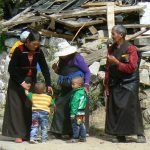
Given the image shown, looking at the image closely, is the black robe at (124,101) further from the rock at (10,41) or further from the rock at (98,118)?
the rock at (10,41)

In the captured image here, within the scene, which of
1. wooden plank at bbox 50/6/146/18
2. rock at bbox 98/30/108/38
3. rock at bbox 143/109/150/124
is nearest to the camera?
rock at bbox 143/109/150/124

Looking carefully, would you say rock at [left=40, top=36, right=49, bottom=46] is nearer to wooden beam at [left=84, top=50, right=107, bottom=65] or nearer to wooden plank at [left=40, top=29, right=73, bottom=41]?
wooden plank at [left=40, top=29, right=73, bottom=41]

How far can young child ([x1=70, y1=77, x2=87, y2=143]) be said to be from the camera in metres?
8.45

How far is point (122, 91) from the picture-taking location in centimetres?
847

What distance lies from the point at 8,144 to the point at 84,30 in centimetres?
503

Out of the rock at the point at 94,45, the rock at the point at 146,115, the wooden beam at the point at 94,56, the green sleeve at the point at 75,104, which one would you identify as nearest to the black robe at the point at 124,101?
the green sleeve at the point at 75,104

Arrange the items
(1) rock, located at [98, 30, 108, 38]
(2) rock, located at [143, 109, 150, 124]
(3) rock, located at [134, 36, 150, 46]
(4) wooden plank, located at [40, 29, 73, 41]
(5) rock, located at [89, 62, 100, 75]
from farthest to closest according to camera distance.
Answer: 1. (4) wooden plank, located at [40, 29, 73, 41]
2. (1) rock, located at [98, 30, 108, 38]
3. (3) rock, located at [134, 36, 150, 46]
4. (5) rock, located at [89, 62, 100, 75]
5. (2) rock, located at [143, 109, 150, 124]

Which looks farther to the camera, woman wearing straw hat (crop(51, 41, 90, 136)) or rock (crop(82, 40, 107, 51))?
rock (crop(82, 40, 107, 51))

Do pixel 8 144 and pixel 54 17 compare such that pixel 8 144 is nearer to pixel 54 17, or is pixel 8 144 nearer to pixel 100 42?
pixel 100 42

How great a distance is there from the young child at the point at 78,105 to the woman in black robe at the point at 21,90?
1.50 ft

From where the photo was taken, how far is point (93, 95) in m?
10.6

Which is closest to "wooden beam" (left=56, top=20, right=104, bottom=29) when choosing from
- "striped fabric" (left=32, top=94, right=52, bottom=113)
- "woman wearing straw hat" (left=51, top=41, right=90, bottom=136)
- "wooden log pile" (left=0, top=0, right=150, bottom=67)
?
"wooden log pile" (left=0, top=0, right=150, bottom=67)

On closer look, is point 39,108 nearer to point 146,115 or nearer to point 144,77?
point 146,115

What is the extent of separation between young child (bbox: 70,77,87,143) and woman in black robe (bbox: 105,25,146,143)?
0.44m
